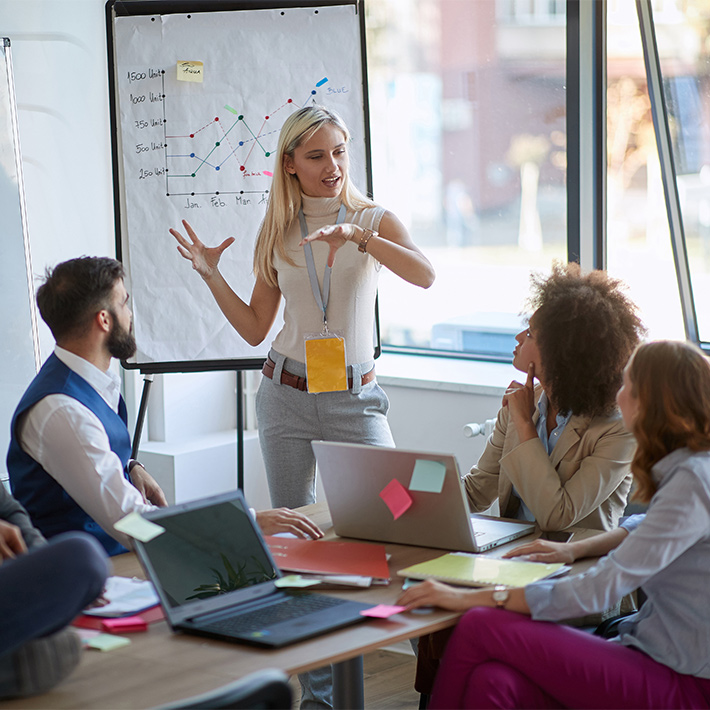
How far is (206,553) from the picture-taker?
5.45ft

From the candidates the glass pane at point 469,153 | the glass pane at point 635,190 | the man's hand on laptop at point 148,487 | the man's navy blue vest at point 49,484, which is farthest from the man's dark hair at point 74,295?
the glass pane at point 469,153

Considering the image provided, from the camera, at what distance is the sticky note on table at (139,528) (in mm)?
1542

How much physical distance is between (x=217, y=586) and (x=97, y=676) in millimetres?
315

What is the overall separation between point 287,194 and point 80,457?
41.4 inches

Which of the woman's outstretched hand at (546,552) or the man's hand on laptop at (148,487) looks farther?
the man's hand on laptop at (148,487)

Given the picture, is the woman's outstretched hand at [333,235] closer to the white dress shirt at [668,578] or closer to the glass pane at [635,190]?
the white dress shirt at [668,578]

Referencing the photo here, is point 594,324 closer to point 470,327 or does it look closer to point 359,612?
point 359,612

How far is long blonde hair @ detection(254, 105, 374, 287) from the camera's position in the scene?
8.53 ft

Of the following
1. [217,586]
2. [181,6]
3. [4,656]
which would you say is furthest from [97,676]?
[181,6]

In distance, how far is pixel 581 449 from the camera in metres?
2.14

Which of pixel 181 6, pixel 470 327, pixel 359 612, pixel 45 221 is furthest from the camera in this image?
pixel 470 327

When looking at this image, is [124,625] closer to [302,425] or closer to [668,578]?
[668,578]

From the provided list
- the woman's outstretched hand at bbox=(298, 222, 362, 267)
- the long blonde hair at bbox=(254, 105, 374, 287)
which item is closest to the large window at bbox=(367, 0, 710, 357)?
the long blonde hair at bbox=(254, 105, 374, 287)

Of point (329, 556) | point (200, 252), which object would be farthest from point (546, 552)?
point (200, 252)
